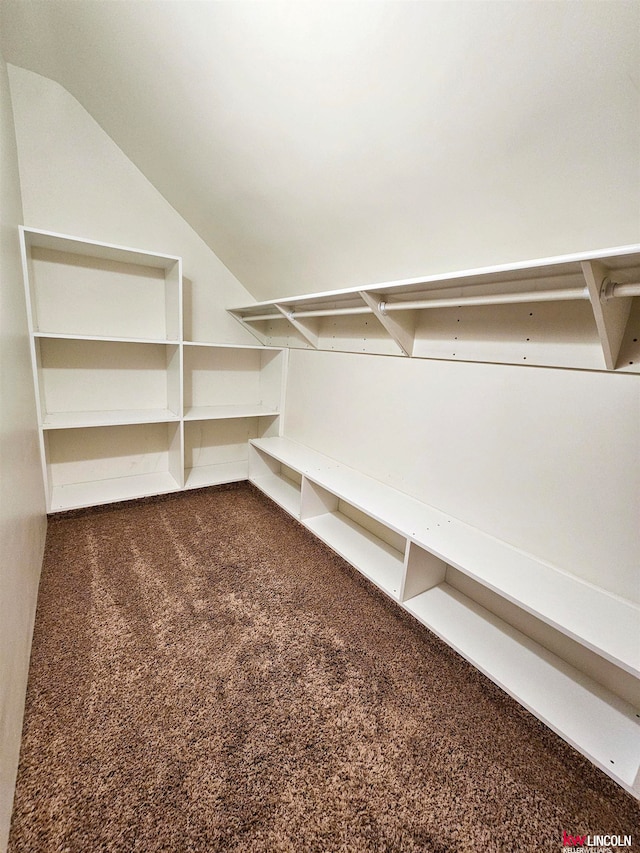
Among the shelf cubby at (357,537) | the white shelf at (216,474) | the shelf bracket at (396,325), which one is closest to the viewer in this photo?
the shelf bracket at (396,325)

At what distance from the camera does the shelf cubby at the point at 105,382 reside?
7.30 ft

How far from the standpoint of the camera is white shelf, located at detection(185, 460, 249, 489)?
2.70 metres

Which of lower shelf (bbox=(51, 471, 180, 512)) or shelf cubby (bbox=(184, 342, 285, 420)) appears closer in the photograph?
lower shelf (bbox=(51, 471, 180, 512))

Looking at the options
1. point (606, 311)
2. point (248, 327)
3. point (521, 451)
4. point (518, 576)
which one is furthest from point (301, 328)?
point (518, 576)

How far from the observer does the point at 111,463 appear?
102 inches

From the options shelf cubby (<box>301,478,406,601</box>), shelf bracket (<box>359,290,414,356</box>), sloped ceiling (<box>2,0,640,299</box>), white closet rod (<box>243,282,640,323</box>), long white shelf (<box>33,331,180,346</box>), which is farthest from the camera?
long white shelf (<box>33,331,180,346</box>)

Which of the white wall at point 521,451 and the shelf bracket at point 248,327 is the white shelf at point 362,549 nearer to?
the white wall at point 521,451

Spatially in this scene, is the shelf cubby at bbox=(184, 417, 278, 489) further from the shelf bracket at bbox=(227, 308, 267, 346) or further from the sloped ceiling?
the sloped ceiling

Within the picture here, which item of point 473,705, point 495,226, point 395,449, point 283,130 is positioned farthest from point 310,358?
point 473,705

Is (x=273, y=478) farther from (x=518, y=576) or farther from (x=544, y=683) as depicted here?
(x=544, y=683)

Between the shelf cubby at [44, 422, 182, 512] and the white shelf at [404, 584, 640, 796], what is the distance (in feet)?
6.49

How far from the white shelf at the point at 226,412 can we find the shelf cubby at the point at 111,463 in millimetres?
172

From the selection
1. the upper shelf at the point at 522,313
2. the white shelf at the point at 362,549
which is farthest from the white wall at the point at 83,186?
the white shelf at the point at 362,549

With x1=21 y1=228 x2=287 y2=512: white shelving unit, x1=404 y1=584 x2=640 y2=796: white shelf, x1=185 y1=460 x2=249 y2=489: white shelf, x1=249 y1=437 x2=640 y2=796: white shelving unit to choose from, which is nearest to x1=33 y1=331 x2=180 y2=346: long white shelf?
x1=21 y1=228 x2=287 y2=512: white shelving unit
